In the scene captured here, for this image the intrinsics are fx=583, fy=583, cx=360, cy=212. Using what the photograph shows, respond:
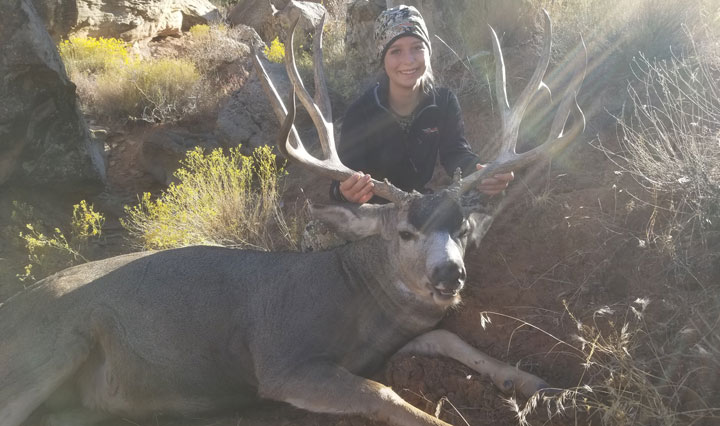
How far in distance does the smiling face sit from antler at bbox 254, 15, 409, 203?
0.65m

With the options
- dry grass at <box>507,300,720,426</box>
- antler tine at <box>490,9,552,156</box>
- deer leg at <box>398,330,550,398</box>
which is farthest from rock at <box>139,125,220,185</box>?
dry grass at <box>507,300,720,426</box>

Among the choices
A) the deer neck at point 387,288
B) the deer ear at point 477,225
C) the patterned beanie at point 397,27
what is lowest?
the deer neck at point 387,288

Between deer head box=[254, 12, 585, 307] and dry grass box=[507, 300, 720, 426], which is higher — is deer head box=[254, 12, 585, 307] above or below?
above

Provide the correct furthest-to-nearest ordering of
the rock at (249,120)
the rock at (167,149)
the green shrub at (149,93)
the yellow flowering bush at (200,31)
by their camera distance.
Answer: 1. the yellow flowering bush at (200,31)
2. the green shrub at (149,93)
3. the rock at (167,149)
4. the rock at (249,120)

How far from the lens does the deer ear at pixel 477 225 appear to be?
3.87 meters

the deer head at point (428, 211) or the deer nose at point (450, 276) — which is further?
the deer head at point (428, 211)

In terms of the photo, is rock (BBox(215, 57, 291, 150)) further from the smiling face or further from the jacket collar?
the smiling face

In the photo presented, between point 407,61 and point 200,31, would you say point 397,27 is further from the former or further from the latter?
point 200,31

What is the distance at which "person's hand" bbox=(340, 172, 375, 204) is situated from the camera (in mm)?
3891

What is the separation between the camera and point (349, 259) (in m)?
4.03

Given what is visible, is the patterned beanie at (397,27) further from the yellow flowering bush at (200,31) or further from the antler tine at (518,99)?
the yellow flowering bush at (200,31)

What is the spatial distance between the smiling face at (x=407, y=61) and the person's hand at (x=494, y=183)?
3.76 feet

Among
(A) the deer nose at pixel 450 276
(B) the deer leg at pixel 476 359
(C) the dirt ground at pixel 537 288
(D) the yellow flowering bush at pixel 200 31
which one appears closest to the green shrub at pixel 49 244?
(C) the dirt ground at pixel 537 288

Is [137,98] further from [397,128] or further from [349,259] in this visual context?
[349,259]
